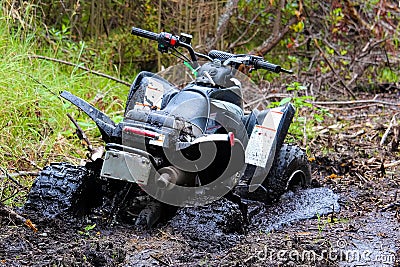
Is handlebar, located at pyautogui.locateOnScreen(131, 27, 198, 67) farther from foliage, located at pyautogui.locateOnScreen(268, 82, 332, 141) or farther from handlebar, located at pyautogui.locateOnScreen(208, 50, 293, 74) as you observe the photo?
foliage, located at pyautogui.locateOnScreen(268, 82, 332, 141)

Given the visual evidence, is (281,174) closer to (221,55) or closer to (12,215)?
(221,55)

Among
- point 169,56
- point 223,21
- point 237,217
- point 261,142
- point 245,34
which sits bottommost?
point 237,217

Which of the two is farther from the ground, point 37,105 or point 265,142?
point 265,142

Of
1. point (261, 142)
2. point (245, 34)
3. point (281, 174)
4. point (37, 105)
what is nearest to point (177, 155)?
point (261, 142)

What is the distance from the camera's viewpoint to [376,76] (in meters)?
9.51

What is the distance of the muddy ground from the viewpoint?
3.12 metres

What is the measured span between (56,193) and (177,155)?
71 centimetres

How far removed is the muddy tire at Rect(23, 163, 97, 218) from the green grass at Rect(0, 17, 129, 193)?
1.06m

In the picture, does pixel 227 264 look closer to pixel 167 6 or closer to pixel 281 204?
pixel 281 204

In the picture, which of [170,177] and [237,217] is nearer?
[170,177]

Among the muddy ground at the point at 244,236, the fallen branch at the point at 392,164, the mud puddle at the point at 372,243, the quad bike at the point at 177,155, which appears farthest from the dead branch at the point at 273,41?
the mud puddle at the point at 372,243

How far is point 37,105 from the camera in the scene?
5.88 metres

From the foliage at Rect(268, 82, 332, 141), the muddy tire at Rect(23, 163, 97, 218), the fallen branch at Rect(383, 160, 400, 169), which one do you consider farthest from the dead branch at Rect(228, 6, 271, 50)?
the muddy tire at Rect(23, 163, 97, 218)

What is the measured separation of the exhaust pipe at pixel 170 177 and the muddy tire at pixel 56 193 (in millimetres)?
471
